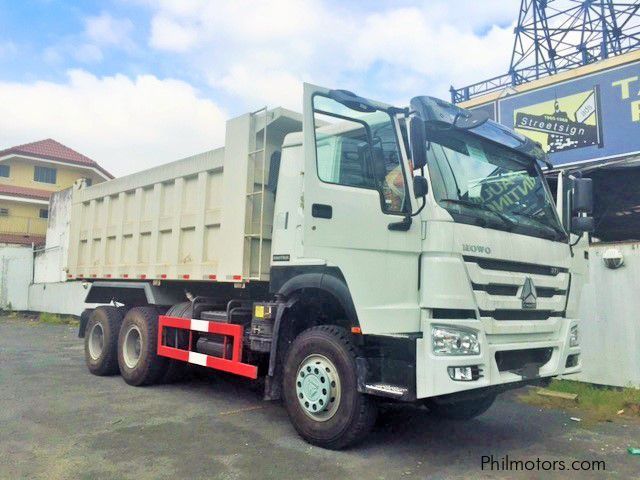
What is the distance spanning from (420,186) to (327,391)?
5.94 feet

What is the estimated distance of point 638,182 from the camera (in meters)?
8.33

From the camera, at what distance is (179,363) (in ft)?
23.6

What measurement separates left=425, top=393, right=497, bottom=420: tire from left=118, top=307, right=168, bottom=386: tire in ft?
11.5

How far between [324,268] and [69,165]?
30432 millimetres

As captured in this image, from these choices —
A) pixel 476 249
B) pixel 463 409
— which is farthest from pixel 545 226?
pixel 463 409

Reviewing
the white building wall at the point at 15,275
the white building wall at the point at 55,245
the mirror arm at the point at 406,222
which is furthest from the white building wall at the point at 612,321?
the white building wall at the point at 15,275

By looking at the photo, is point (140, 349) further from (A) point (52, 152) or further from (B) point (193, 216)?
(A) point (52, 152)

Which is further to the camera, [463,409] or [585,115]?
[585,115]

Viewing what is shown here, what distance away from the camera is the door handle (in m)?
4.36

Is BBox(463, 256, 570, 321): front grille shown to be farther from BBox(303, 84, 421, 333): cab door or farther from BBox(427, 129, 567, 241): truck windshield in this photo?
BBox(303, 84, 421, 333): cab door

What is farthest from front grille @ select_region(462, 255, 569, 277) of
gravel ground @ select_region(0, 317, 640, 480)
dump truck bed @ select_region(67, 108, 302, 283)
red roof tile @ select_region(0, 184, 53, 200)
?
red roof tile @ select_region(0, 184, 53, 200)

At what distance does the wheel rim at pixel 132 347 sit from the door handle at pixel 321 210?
387cm

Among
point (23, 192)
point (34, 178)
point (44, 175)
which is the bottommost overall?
point (23, 192)

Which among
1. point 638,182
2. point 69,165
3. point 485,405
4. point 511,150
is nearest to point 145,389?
point 485,405
